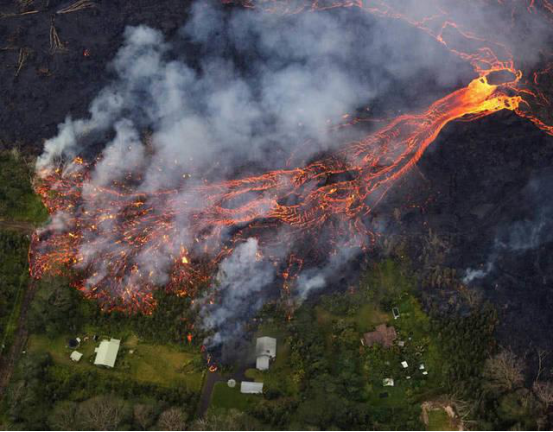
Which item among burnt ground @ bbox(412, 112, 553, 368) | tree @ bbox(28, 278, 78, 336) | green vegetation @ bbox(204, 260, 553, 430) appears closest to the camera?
green vegetation @ bbox(204, 260, 553, 430)

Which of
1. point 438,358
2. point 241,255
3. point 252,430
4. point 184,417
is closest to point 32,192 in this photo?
point 241,255

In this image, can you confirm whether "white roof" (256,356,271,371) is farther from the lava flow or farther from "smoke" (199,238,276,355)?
the lava flow

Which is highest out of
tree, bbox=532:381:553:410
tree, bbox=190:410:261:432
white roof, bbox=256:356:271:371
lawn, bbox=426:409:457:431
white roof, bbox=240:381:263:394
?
tree, bbox=190:410:261:432

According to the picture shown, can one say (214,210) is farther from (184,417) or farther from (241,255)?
(184,417)

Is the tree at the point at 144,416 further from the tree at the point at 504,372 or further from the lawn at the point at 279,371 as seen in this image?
the tree at the point at 504,372

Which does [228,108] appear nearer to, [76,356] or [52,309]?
[52,309]

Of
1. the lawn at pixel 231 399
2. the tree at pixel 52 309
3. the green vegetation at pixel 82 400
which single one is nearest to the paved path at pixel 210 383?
the lawn at pixel 231 399

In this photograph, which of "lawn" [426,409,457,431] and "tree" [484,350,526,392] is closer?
"tree" [484,350,526,392]

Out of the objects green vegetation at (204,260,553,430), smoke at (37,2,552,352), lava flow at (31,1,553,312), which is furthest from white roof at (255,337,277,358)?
lava flow at (31,1,553,312)
